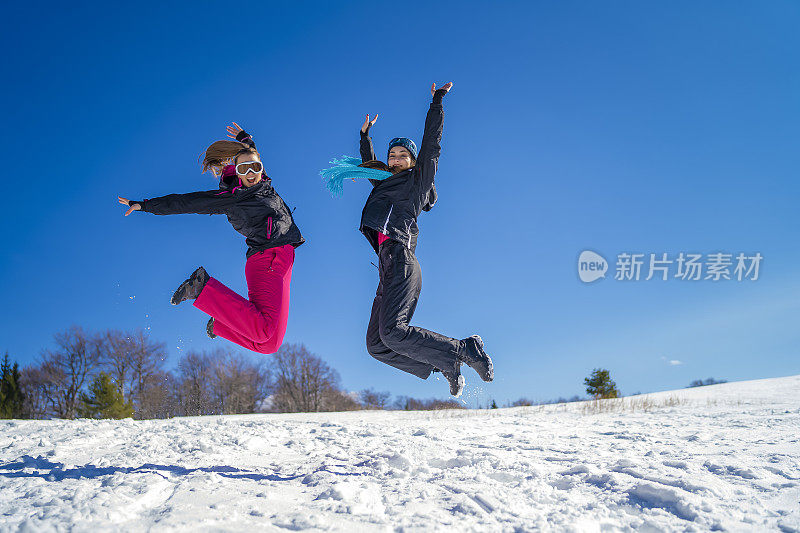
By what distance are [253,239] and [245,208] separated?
29cm

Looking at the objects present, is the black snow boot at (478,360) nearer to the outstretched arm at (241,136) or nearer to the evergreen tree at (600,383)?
the outstretched arm at (241,136)

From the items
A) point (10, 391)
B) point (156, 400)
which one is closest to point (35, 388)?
point (10, 391)

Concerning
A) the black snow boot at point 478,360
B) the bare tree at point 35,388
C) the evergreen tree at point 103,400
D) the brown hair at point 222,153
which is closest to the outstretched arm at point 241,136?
the brown hair at point 222,153

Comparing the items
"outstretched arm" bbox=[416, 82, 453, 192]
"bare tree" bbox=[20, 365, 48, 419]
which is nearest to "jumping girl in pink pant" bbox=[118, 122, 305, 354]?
"outstretched arm" bbox=[416, 82, 453, 192]

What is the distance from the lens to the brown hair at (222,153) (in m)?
4.55

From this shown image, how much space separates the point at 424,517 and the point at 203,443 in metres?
3.11

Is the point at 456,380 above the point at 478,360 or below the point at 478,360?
below

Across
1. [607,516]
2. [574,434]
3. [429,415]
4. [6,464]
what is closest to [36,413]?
[429,415]

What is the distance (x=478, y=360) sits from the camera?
389 cm

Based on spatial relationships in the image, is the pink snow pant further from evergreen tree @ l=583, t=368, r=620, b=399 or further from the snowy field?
evergreen tree @ l=583, t=368, r=620, b=399

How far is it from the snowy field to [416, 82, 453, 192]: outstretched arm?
232 centimetres

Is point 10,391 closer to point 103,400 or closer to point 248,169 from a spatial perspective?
point 103,400

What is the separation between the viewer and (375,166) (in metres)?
4.55

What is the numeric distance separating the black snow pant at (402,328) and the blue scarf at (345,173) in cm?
80
